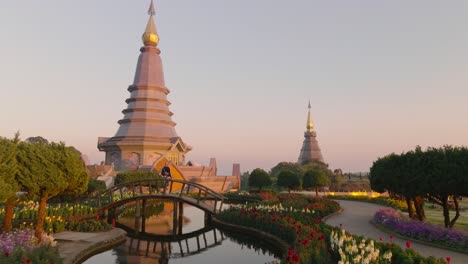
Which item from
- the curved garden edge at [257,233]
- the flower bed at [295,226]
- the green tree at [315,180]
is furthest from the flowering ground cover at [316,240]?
the green tree at [315,180]

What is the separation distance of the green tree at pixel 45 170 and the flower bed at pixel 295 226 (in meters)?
11.7

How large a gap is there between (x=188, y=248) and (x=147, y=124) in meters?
49.6

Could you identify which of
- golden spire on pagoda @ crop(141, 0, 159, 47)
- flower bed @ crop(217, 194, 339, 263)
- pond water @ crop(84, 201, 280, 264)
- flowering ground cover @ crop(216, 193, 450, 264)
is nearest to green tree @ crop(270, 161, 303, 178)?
golden spire on pagoda @ crop(141, 0, 159, 47)

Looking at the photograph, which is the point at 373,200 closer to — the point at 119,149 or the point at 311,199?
the point at 311,199

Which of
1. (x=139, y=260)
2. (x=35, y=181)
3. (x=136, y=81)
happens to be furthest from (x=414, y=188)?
(x=136, y=81)

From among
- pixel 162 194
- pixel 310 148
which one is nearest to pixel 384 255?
pixel 162 194

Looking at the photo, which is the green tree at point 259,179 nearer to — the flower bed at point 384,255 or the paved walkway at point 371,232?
the paved walkway at point 371,232

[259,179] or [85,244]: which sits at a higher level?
[259,179]

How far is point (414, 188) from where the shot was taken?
22.0 metres

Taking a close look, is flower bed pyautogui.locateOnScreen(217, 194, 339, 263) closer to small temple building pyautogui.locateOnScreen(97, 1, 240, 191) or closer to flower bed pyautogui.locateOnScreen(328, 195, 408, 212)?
flower bed pyautogui.locateOnScreen(328, 195, 408, 212)

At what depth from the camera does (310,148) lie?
4702 inches

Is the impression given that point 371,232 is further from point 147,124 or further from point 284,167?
point 284,167

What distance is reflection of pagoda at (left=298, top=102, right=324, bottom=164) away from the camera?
11731 cm

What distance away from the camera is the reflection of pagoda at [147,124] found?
6788 cm
